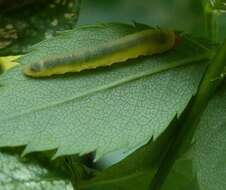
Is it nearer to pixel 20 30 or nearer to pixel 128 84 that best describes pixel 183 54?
pixel 128 84

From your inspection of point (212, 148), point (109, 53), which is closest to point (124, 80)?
point (109, 53)

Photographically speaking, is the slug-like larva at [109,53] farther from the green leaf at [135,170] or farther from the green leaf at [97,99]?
the green leaf at [135,170]

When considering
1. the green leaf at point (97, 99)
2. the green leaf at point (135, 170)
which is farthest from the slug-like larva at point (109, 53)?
the green leaf at point (135, 170)

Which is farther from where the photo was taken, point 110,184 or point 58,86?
point 110,184

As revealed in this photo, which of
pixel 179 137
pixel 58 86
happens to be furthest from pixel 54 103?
pixel 179 137

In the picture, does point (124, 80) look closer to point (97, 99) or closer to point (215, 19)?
point (97, 99)

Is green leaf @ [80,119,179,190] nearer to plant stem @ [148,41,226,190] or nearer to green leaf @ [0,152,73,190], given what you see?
plant stem @ [148,41,226,190]

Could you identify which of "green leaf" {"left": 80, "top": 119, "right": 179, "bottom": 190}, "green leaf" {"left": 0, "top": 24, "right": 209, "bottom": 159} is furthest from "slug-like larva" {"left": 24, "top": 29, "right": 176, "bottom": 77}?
"green leaf" {"left": 80, "top": 119, "right": 179, "bottom": 190}
